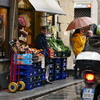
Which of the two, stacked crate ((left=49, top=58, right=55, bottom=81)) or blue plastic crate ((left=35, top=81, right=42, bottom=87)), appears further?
stacked crate ((left=49, top=58, right=55, bottom=81))

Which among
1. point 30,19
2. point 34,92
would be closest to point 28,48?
point 34,92

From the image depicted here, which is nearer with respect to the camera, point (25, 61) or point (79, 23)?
point (25, 61)

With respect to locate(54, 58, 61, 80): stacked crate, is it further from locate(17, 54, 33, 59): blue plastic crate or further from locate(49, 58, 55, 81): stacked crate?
locate(17, 54, 33, 59): blue plastic crate

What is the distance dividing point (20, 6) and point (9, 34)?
1384 millimetres

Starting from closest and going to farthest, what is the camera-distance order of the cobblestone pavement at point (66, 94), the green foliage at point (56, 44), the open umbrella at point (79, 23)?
the cobblestone pavement at point (66, 94), the green foliage at point (56, 44), the open umbrella at point (79, 23)

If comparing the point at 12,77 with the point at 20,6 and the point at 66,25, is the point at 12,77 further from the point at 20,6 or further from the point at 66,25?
the point at 66,25

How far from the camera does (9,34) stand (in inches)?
484

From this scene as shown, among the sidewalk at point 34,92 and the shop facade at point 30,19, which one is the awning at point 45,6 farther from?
the sidewalk at point 34,92

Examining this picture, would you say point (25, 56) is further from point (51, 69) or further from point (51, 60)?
point (51, 69)

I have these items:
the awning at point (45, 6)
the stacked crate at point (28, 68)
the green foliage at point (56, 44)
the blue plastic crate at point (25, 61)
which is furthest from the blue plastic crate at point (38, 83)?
the awning at point (45, 6)

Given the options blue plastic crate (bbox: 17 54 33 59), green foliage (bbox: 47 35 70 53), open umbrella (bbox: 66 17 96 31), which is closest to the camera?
blue plastic crate (bbox: 17 54 33 59)

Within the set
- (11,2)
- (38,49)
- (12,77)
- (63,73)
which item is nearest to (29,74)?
(12,77)

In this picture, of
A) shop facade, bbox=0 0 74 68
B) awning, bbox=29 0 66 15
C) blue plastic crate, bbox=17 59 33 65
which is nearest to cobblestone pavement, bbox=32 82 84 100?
blue plastic crate, bbox=17 59 33 65

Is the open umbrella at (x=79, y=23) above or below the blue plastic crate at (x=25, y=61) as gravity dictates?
above
